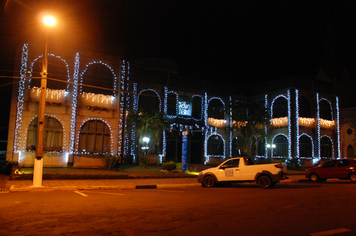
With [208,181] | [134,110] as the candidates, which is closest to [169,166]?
[134,110]

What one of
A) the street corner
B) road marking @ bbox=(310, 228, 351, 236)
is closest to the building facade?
the street corner

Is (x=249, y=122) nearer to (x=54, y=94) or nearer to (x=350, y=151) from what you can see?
(x=350, y=151)

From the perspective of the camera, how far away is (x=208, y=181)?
51.0 ft

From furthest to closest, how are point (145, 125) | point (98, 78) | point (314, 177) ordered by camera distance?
point (98, 78), point (145, 125), point (314, 177)

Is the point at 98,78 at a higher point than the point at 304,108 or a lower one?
higher

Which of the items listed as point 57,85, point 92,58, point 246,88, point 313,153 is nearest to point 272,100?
point 246,88

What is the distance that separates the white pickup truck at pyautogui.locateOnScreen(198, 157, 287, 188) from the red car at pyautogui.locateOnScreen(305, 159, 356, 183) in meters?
5.82

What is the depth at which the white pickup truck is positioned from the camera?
1434cm

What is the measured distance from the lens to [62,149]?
941 inches

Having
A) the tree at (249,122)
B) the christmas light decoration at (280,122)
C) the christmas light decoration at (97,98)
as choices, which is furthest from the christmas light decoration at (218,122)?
the christmas light decoration at (97,98)

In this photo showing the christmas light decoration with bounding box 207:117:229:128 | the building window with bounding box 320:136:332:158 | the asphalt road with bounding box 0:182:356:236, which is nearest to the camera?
the asphalt road with bounding box 0:182:356:236

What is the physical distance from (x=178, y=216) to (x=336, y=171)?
14.7 meters

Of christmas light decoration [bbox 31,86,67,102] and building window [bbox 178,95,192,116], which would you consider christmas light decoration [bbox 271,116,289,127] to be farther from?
christmas light decoration [bbox 31,86,67,102]

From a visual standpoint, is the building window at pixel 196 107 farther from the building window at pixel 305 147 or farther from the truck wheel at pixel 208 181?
the truck wheel at pixel 208 181
